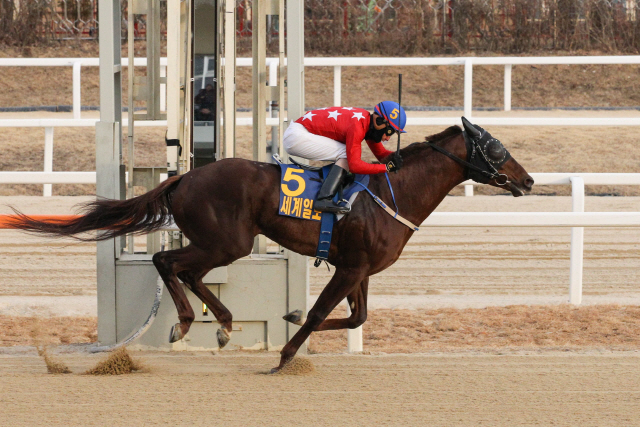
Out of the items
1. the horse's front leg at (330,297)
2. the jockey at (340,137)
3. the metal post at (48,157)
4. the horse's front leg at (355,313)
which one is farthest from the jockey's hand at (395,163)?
the metal post at (48,157)

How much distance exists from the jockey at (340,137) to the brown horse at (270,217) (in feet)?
0.49

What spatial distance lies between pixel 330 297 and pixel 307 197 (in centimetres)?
53

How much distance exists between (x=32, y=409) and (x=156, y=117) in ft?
7.30

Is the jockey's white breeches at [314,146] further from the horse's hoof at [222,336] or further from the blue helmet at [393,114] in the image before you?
the horse's hoof at [222,336]

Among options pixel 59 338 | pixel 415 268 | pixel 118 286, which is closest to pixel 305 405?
pixel 118 286

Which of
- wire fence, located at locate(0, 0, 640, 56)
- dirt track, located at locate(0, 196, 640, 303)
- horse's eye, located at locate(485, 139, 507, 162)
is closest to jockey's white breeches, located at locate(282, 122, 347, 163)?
horse's eye, located at locate(485, 139, 507, 162)

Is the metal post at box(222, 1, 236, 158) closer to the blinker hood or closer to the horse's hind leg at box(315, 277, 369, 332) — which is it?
the horse's hind leg at box(315, 277, 369, 332)

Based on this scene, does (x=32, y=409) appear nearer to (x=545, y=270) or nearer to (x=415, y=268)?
(x=415, y=268)

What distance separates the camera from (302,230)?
4.78 m

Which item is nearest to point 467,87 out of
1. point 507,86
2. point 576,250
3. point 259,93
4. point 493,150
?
point 507,86

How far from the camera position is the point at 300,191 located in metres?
4.77

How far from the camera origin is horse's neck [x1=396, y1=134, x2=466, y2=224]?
4.90 metres

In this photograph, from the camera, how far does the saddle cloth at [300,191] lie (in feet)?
15.6

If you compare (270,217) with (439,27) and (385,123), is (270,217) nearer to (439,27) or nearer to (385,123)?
(385,123)
